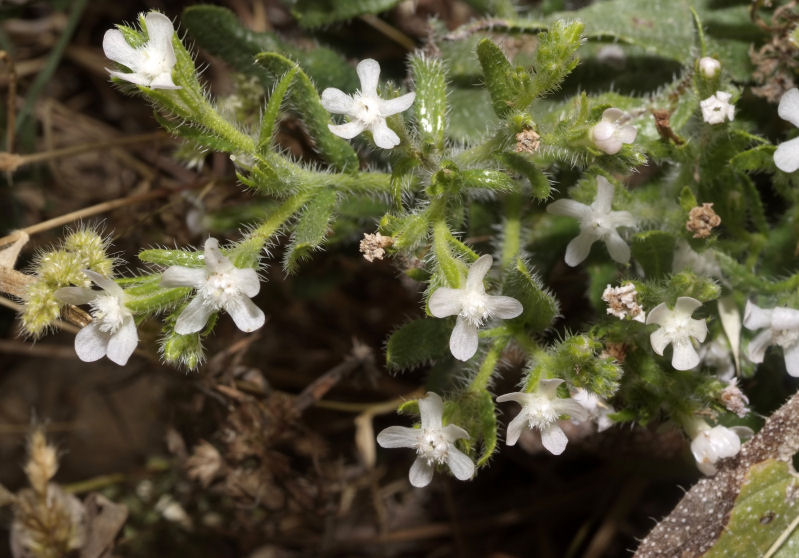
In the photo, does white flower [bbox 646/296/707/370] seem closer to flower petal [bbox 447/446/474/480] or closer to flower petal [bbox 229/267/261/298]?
flower petal [bbox 447/446/474/480]

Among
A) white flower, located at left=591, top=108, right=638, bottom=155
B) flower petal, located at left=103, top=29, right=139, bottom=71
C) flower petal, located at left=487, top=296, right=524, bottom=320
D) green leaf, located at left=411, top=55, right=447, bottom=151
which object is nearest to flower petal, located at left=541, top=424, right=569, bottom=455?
flower petal, located at left=487, top=296, right=524, bottom=320

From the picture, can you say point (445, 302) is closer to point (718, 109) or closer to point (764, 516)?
point (718, 109)

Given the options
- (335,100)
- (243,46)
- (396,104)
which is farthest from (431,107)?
(243,46)

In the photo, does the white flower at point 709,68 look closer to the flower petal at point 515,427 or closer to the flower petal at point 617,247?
the flower petal at point 617,247

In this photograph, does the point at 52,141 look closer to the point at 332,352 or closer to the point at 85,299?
the point at 332,352

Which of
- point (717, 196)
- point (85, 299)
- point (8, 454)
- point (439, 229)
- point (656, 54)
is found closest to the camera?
point (85, 299)

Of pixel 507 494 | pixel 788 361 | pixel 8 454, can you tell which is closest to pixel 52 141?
pixel 8 454

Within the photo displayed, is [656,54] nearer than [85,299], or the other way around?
[85,299]
